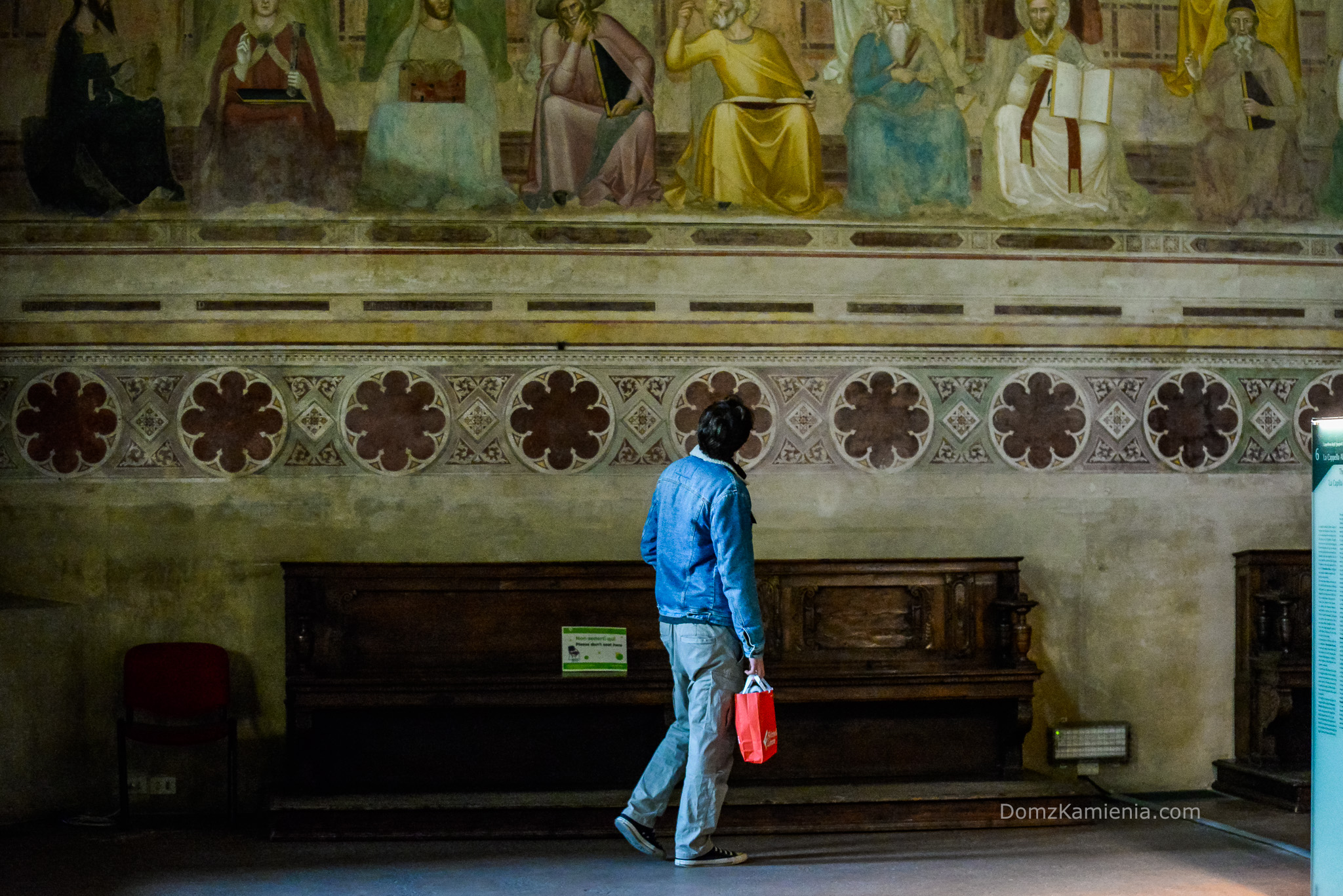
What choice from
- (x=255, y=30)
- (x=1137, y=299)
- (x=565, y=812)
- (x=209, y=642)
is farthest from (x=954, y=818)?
(x=255, y=30)

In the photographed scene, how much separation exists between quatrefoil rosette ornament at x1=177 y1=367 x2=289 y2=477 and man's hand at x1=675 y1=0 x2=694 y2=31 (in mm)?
2922

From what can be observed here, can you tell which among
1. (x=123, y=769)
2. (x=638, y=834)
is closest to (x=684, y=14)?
(x=638, y=834)

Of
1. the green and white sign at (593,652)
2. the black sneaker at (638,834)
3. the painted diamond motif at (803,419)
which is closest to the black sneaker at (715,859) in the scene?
the black sneaker at (638,834)

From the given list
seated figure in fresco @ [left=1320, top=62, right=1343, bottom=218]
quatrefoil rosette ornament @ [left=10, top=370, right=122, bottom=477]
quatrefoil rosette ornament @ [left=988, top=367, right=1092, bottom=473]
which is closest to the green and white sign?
quatrefoil rosette ornament @ [left=988, top=367, right=1092, bottom=473]

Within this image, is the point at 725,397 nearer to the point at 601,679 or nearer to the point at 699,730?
the point at 601,679

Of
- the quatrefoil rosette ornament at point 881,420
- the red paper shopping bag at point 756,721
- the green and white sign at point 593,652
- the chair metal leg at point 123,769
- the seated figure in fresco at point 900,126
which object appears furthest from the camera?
the seated figure in fresco at point 900,126

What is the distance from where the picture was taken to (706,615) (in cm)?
494

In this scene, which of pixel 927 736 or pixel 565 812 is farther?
pixel 927 736

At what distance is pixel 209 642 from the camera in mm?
6562

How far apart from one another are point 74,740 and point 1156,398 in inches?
235

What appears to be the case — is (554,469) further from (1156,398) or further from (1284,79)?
(1284,79)

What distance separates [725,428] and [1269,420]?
3856 mm

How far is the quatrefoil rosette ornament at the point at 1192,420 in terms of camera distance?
7148 mm

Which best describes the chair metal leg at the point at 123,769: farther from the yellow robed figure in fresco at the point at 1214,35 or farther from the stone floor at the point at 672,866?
the yellow robed figure in fresco at the point at 1214,35
